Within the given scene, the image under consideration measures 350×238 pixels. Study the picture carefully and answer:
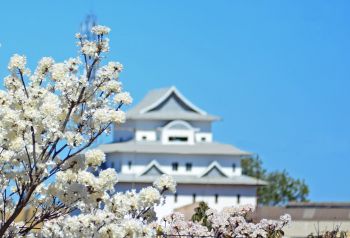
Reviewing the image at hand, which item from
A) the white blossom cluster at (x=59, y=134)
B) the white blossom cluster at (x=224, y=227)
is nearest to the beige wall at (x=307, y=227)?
the white blossom cluster at (x=224, y=227)

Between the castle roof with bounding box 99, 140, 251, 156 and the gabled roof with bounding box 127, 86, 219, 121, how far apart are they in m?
3.21

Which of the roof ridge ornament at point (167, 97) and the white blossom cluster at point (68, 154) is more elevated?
the roof ridge ornament at point (167, 97)

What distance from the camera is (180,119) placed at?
138000 millimetres

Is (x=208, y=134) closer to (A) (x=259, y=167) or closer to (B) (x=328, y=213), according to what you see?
(A) (x=259, y=167)

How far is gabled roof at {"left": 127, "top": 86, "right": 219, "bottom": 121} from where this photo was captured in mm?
138000

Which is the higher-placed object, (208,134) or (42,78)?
(208,134)

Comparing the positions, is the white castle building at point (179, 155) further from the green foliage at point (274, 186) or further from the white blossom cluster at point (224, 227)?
the white blossom cluster at point (224, 227)

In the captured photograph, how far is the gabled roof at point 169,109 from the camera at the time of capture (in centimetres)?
13800

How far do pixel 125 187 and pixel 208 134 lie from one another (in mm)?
17472

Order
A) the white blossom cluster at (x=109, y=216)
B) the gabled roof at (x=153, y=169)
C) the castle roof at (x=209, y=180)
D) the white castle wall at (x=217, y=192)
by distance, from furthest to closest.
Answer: the gabled roof at (x=153, y=169)
the castle roof at (x=209, y=180)
the white castle wall at (x=217, y=192)
the white blossom cluster at (x=109, y=216)

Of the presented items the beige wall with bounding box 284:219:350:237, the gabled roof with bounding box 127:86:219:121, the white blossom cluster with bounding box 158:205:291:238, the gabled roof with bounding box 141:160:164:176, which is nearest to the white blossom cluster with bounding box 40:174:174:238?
the white blossom cluster with bounding box 158:205:291:238

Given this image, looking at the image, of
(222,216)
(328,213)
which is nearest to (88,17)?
(328,213)

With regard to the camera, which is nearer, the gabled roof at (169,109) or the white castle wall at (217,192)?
the white castle wall at (217,192)

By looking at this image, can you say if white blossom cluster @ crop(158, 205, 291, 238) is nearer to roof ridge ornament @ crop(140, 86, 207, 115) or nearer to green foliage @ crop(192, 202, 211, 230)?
green foliage @ crop(192, 202, 211, 230)
